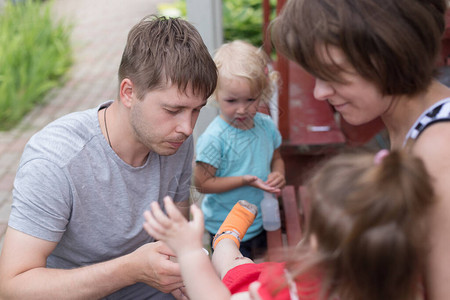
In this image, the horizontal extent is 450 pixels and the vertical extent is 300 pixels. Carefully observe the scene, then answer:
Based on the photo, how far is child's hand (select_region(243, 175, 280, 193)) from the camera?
2.37 m

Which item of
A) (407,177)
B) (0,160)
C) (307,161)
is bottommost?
(0,160)

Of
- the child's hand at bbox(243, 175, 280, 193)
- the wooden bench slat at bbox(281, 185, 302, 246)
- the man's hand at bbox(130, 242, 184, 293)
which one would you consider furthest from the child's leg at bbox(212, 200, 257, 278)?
the wooden bench slat at bbox(281, 185, 302, 246)

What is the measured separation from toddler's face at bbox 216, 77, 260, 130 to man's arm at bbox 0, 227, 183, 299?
0.93 m

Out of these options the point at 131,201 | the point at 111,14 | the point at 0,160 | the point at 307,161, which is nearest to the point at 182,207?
the point at 131,201

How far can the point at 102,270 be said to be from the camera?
1.68m

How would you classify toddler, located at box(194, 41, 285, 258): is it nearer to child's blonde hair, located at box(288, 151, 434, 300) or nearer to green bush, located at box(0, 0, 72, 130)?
child's blonde hair, located at box(288, 151, 434, 300)

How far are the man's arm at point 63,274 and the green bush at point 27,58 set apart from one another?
3.80m

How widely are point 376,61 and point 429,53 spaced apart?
0.53 ft

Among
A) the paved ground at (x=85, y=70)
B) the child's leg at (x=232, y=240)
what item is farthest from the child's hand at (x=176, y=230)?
the paved ground at (x=85, y=70)

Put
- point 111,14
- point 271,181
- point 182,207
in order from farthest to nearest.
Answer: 1. point 111,14
2. point 271,181
3. point 182,207

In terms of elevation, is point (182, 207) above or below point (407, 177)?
below

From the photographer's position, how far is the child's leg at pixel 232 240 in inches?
67.6

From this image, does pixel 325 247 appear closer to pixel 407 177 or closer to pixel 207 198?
pixel 407 177

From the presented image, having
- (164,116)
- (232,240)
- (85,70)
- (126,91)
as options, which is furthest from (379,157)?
(85,70)
